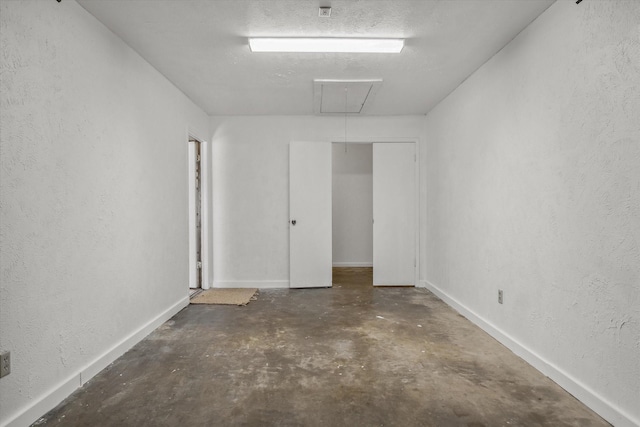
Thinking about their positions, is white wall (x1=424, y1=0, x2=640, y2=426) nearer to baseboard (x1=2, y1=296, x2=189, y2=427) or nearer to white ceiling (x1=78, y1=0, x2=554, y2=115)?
white ceiling (x1=78, y1=0, x2=554, y2=115)

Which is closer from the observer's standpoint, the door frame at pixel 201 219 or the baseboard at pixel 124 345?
the baseboard at pixel 124 345

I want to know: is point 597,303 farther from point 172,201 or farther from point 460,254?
point 172,201

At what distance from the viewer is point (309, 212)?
198 inches

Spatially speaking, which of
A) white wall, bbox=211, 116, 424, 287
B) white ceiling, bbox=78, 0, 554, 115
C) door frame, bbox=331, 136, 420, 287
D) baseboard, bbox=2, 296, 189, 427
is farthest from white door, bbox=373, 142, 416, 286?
baseboard, bbox=2, 296, 189, 427

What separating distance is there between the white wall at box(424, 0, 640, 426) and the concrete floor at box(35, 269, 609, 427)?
265mm

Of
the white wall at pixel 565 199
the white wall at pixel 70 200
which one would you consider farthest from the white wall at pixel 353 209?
the white wall at pixel 70 200

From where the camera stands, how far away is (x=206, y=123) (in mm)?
4914

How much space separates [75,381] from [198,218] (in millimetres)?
2869

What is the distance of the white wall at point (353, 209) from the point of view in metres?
6.84

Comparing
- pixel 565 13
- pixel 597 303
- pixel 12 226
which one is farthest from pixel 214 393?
pixel 565 13

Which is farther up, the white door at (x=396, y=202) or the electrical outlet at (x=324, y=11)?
the electrical outlet at (x=324, y=11)

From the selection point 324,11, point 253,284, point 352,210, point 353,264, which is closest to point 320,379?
point 324,11

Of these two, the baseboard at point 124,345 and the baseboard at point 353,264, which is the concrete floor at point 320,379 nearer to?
the baseboard at point 124,345

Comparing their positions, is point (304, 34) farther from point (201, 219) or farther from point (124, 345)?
point (201, 219)
